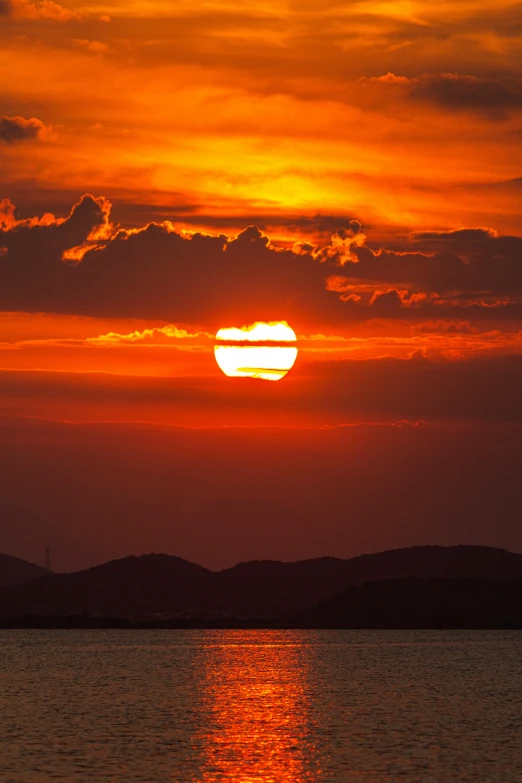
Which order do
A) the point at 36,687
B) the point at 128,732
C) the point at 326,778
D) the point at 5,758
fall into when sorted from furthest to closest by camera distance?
1. the point at 36,687
2. the point at 128,732
3. the point at 5,758
4. the point at 326,778

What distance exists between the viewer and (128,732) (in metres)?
110

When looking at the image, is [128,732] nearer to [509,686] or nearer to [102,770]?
[102,770]

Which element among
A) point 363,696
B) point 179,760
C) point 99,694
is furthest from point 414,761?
point 99,694

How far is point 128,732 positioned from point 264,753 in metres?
18.7

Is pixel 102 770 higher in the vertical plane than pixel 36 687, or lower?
lower

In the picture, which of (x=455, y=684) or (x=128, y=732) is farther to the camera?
(x=455, y=684)

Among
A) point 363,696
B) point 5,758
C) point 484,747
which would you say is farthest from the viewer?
point 363,696

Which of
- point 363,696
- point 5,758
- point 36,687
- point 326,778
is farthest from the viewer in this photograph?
point 36,687

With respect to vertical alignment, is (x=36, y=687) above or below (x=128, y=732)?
above

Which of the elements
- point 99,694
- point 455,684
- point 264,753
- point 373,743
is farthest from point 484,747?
point 455,684

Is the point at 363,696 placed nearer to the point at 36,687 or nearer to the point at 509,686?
the point at 509,686

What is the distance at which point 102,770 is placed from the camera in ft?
282

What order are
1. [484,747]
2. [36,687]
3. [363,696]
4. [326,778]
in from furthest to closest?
[36,687]
[363,696]
[484,747]
[326,778]

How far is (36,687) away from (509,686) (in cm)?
6280
